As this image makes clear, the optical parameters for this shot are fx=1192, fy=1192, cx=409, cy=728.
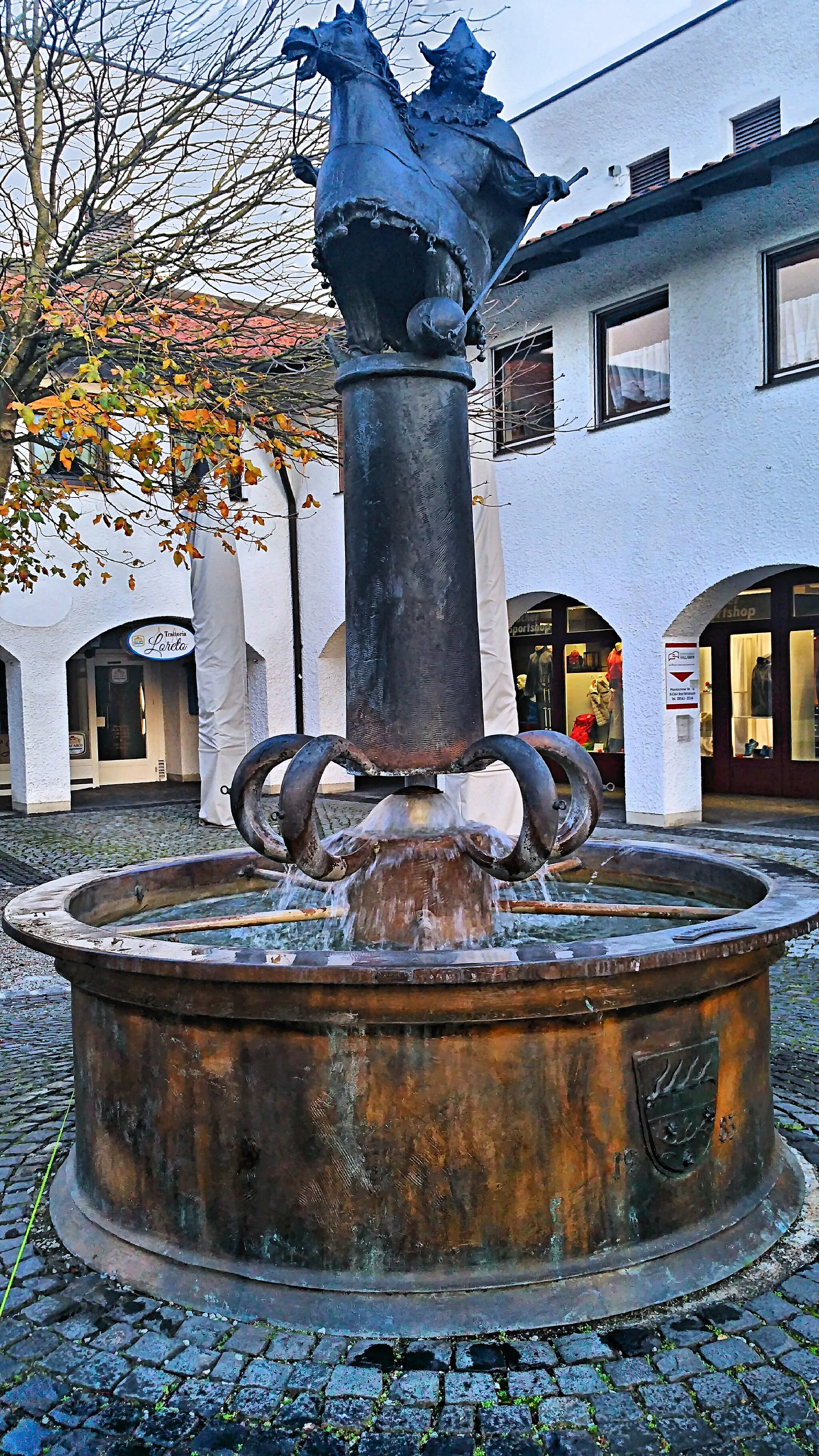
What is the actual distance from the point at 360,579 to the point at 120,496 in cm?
1492

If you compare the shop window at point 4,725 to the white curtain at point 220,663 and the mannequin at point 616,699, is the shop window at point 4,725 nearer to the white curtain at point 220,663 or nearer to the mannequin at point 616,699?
the white curtain at point 220,663

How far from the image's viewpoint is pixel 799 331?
472 inches

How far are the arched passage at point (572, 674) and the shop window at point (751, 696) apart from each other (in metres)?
1.51

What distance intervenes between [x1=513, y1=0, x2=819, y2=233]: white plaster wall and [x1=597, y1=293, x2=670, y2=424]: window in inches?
69.6

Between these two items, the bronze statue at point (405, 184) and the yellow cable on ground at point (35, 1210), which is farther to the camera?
the bronze statue at point (405, 184)

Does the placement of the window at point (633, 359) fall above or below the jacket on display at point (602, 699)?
above

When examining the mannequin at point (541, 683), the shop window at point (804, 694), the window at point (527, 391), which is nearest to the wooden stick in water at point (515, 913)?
the window at point (527, 391)

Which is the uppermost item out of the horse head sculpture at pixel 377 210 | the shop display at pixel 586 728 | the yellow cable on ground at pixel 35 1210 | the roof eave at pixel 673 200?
the roof eave at pixel 673 200

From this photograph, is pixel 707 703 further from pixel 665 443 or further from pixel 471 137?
pixel 471 137

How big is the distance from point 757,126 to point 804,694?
6.54 m

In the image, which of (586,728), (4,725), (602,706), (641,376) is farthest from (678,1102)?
(4,725)

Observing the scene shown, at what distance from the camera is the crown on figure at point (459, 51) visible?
157 inches

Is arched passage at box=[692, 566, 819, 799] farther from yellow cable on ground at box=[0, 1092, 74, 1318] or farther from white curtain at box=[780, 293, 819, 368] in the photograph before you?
yellow cable on ground at box=[0, 1092, 74, 1318]

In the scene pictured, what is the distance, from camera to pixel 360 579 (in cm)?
385
